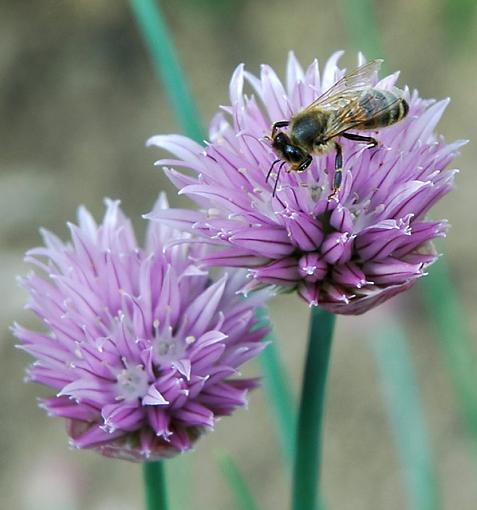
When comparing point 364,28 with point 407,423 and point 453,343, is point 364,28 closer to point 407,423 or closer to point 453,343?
point 453,343

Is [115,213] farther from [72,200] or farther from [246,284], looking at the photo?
[72,200]

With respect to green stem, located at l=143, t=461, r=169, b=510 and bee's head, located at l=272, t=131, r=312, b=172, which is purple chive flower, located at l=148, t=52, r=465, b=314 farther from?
green stem, located at l=143, t=461, r=169, b=510

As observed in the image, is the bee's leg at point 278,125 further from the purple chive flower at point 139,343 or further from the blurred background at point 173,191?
the blurred background at point 173,191

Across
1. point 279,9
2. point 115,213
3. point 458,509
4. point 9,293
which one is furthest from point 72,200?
point 115,213

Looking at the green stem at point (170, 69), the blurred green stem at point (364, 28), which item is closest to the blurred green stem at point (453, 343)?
the blurred green stem at point (364, 28)

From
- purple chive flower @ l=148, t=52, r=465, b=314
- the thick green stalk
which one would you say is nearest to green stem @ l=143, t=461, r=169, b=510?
purple chive flower @ l=148, t=52, r=465, b=314

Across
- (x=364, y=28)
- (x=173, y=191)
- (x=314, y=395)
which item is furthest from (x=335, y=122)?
(x=173, y=191)

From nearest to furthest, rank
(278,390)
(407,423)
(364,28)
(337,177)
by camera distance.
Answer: (337,177) < (278,390) < (364,28) < (407,423)
